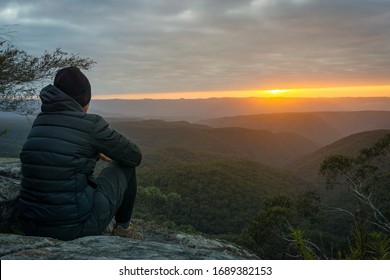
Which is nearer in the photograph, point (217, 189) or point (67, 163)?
point (67, 163)

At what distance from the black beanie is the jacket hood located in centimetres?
7

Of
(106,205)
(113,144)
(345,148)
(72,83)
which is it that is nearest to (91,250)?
(106,205)

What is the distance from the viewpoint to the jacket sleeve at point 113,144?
3457 millimetres

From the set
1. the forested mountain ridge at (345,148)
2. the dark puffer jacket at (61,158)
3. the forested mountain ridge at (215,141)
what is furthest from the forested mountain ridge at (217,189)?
the forested mountain ridge at (215,141)

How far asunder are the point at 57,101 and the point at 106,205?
108cm

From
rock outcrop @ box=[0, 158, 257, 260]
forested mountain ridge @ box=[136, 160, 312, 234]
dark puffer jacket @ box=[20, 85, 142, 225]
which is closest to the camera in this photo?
rock outcrop @ box=[0, 158, 257, 260]

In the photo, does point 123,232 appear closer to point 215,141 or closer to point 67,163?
point 67,163

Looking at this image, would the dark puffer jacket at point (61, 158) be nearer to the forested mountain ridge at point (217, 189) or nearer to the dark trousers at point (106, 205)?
the dark trousers at point (106, 205)

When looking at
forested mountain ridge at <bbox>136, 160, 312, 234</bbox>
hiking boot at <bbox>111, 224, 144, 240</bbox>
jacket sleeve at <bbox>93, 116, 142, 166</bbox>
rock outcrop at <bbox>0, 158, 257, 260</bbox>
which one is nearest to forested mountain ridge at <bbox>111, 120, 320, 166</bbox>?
forested mountain ridge at <bbox>136, 160, 312, 234</bbox>

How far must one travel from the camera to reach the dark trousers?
350 cm

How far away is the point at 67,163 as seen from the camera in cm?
331

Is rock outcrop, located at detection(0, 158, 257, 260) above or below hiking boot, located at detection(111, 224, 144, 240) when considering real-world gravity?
above

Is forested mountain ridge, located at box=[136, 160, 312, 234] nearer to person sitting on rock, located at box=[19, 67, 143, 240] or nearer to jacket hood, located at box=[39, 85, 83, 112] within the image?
person sitting on rock, located at box=[19, 67, 143, 240]
